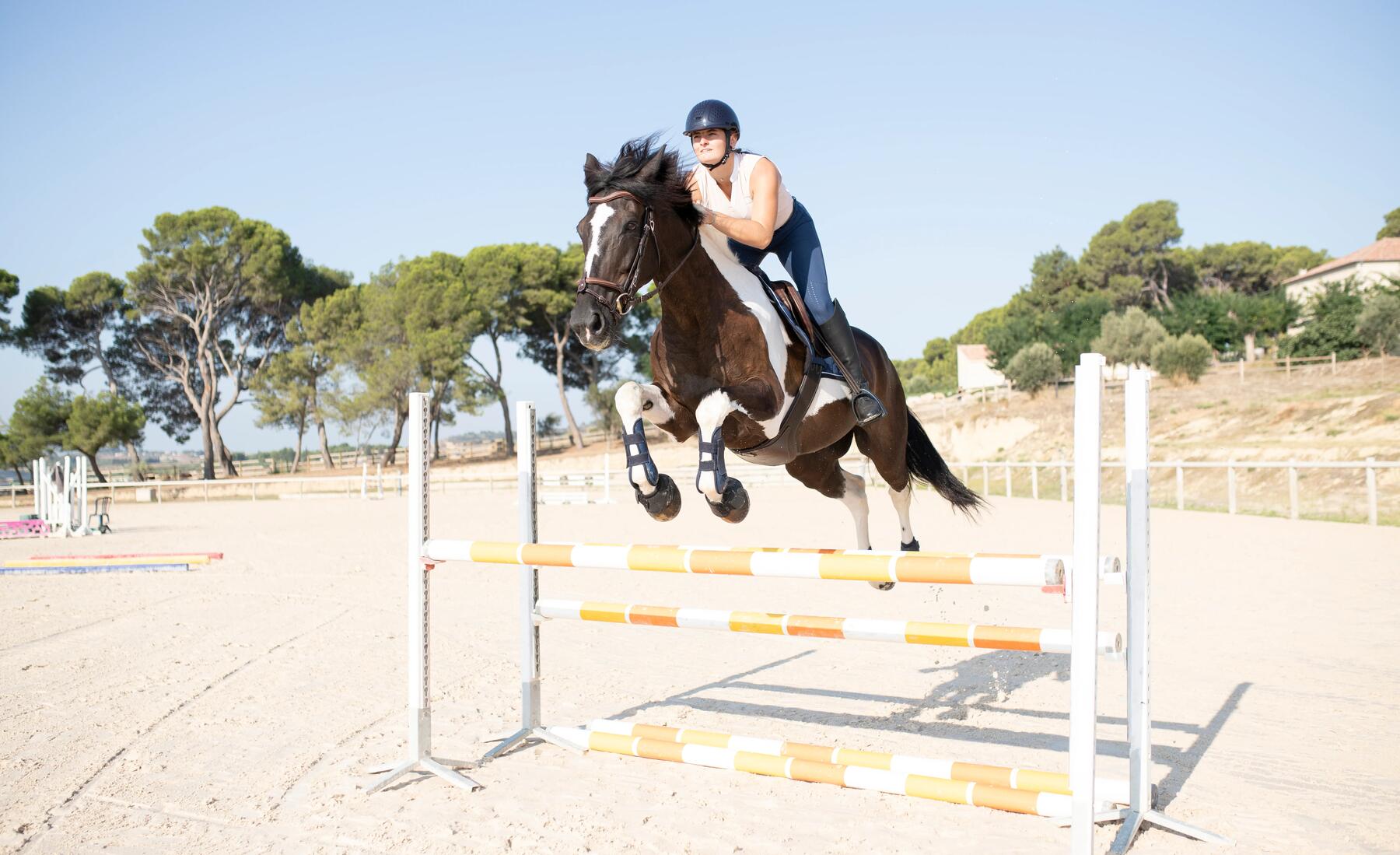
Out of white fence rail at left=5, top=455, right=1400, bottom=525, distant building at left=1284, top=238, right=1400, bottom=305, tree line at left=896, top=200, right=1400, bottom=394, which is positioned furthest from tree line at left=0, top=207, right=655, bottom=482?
distant building at left=1284, top=238, right=1400, bottom=305

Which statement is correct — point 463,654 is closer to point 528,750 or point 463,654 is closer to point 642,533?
point 528,750

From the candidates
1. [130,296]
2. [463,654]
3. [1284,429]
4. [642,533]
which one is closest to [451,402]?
[130,296]

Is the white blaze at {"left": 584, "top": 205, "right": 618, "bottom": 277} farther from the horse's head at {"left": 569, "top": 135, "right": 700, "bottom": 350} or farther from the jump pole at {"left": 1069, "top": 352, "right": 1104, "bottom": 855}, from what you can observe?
the jump pole at {"left": 1069, "top": 352, "right": 1104, "bottom": 855}

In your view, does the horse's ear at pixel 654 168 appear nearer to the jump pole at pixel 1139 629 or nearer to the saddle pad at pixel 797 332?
the saddle pad at pixel 797 332

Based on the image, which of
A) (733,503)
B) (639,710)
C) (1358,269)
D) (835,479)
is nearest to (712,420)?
(733,503)

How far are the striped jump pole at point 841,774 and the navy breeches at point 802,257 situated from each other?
6.34 feet

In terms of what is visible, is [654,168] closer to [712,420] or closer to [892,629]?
[712,420]

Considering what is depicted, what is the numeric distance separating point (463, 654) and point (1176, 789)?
4439 millimetres

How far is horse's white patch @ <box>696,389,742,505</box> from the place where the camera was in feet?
11.1

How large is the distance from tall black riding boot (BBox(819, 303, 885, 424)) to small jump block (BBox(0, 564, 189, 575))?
8.43 m

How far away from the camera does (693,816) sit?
3320 mm

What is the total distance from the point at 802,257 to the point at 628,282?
1.23 m

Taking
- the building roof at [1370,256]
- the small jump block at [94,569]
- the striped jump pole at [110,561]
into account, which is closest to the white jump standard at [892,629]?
the striped jump pole at [110,561]

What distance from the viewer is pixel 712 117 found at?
3812mm
